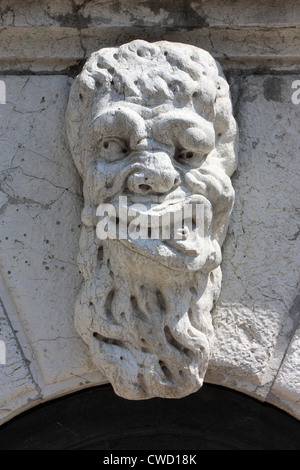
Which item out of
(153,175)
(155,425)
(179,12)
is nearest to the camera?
(153,175)

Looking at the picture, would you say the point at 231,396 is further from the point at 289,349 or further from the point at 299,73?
the point at 299,73

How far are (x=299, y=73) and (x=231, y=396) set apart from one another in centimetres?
87

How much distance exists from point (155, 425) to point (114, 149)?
76cm

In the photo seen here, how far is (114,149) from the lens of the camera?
1.69 meters

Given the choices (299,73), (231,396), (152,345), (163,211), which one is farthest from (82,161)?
(231,396)

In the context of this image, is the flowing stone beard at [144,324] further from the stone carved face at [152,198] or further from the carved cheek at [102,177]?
the carved cheek at [102,177]

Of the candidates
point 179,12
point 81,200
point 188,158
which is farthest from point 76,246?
point 179,12

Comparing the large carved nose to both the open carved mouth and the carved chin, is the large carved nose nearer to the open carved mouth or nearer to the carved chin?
the open carved mouth

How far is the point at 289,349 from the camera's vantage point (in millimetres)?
1822

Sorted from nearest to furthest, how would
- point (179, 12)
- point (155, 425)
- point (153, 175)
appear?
1. point (153, 175)
2. point (179, 12)
3. point (155, 425)

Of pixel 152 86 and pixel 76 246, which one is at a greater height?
pixel 152 86

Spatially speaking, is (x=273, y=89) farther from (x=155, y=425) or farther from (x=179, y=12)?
(x=155, y=425)

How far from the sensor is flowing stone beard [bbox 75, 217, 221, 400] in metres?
1.70

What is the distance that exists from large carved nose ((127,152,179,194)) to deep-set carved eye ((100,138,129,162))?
72 mm
